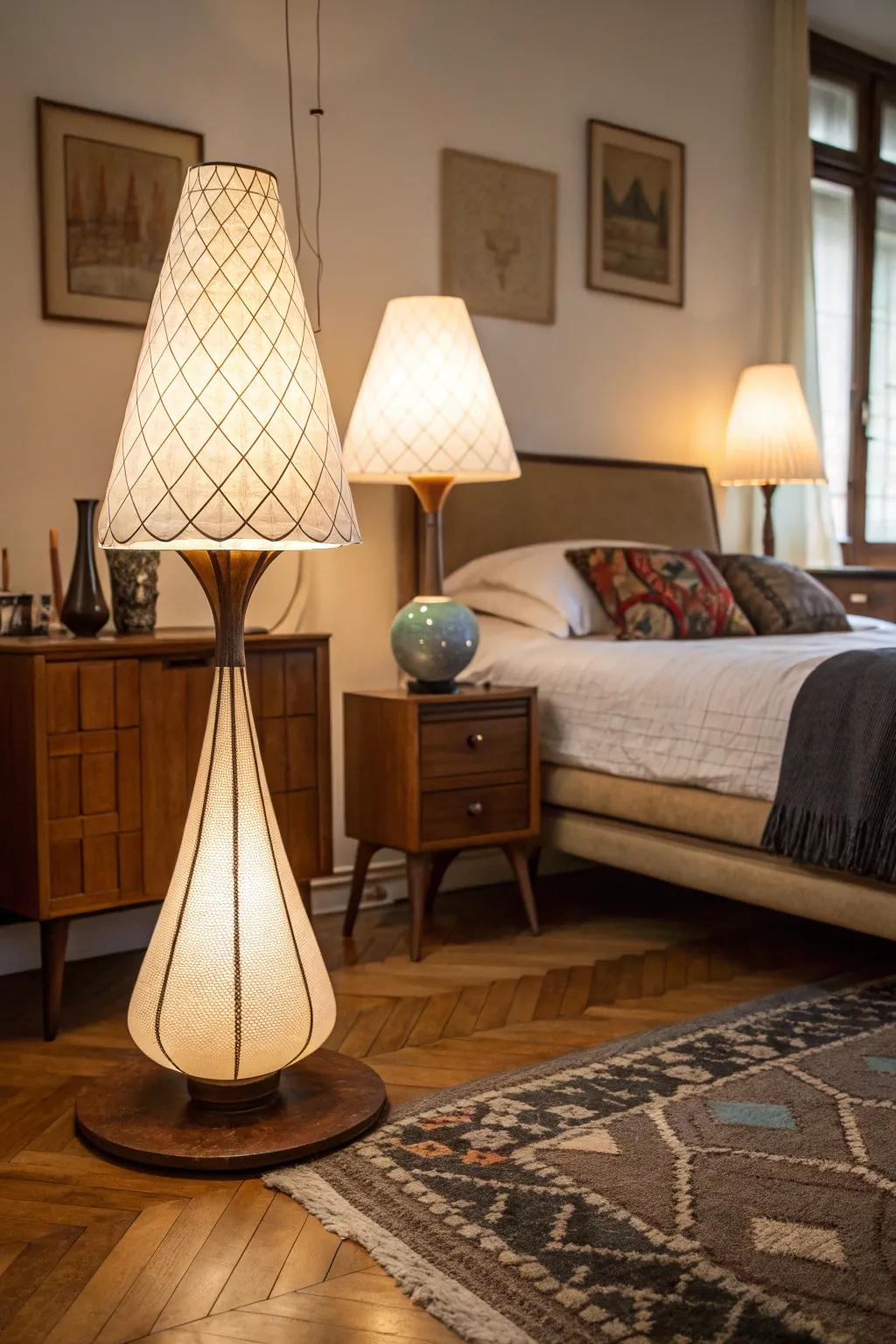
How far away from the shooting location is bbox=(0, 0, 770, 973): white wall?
2812 millimetres

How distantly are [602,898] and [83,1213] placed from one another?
198 centimetres

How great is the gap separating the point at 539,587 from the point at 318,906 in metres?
0.96

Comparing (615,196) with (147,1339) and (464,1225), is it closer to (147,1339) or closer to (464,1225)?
(464,1225)

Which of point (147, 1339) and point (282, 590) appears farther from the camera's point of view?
point (282, 590)

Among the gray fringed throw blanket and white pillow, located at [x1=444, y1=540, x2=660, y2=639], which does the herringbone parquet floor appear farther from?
white pillow, located at [x1=444, y1=540, x2=660, y2=639]

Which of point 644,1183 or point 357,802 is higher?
point 357,802

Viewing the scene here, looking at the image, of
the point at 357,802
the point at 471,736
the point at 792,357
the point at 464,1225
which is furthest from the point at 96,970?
the point at 792,357

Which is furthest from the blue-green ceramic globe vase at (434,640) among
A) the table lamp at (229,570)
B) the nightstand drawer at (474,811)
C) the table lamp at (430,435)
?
the table lamp at (229,570)

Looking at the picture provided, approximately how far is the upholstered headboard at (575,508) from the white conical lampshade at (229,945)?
5.39 feet

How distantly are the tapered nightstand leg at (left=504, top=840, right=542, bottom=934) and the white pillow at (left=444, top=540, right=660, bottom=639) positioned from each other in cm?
56

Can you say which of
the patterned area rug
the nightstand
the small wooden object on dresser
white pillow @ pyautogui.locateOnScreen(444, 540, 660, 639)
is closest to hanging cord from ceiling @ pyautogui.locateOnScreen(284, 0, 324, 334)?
white pillow @ pyautogui.locateOnScreen(444, 540, 660, 639)

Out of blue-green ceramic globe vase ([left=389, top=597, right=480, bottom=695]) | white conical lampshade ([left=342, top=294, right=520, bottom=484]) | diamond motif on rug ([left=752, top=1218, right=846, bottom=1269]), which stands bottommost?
diamond motif on rug ([left=752, top=1218, right=846, bottom=1269])

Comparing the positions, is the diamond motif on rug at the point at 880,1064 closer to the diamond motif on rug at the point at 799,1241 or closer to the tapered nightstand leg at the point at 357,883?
the diamond motif on rug at the point at 799,1241

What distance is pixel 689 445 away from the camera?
4195 millimetres
